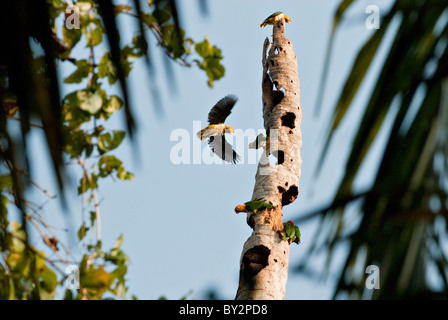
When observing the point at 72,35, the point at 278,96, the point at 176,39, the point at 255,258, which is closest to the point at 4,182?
the point at 176,39

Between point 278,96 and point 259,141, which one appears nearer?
Answer: point 259,141

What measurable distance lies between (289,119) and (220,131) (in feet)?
1.58

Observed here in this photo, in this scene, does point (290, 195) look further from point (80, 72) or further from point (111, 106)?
point (80, 72)

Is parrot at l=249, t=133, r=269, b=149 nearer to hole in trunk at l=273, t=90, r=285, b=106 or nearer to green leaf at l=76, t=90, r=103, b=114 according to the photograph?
hole in trunk at l=273, t=90, r=285, b=106

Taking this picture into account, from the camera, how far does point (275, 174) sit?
→ 10.7ft

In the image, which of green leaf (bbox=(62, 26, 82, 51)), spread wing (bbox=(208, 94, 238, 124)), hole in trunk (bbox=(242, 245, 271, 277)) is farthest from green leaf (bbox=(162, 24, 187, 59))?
spread wing (bbox=(208, 94, 238, 124))

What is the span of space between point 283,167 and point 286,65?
0.83m

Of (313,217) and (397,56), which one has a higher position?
(397,56)

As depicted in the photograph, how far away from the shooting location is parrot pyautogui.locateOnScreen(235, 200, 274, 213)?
10.2ft

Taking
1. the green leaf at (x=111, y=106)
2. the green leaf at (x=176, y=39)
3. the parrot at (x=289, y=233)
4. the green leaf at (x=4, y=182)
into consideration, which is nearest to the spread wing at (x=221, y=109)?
the green leaf at (x=111, y=106)

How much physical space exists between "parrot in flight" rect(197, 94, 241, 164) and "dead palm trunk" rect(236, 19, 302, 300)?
0.26 metres

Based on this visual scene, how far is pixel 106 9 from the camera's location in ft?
1.48

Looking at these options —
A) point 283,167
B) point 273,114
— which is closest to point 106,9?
point 283,167
